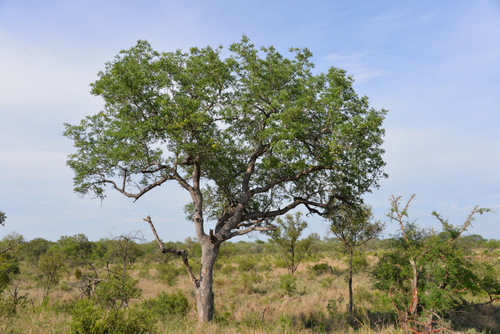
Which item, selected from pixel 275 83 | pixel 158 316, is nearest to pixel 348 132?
pixel 275 83

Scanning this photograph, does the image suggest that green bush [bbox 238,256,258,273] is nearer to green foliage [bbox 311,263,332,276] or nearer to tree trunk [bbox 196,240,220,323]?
green foliage [bbox 311,263,332,276]

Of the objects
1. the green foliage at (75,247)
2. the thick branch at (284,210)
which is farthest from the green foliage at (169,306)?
the green foliage at (75,247)

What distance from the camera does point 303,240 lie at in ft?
100

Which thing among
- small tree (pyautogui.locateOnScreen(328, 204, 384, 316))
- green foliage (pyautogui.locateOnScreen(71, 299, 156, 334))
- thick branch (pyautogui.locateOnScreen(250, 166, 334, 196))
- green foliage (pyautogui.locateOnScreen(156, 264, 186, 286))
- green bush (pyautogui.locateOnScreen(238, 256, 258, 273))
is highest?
thick branch (pyautogui.locateOnScreen(250, 166, 334, 196))

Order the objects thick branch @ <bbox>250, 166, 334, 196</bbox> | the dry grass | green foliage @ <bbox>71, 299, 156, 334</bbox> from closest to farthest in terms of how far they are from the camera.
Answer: green foliage @ <bbox>71, 299, 156, 334</bbox> < the dry grass < thick branch @ <bbox>250, 166, 334, 196</bbox>

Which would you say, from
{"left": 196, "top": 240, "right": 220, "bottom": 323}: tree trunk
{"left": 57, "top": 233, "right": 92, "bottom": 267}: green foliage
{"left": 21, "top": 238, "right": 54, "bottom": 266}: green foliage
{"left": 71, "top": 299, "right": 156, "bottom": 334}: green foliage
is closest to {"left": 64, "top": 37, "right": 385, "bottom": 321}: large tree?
{"left": 196, "top": 240, "right": 220, "bottom": 323}: tree trunk

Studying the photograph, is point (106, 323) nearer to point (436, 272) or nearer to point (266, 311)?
point (436, 272)

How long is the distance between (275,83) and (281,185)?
4.54 metres

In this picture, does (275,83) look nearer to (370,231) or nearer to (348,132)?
(348,132)

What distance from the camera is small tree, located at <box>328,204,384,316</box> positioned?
15180 millimetres

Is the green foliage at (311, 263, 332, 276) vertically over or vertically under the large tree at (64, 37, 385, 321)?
under

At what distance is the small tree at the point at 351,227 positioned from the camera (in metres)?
15.2

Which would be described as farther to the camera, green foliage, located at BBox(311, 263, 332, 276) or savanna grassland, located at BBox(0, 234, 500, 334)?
green foliage, located at BBox(311, 263, 332, 276)

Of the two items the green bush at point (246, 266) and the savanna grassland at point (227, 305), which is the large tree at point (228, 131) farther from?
the green bush at point (246, 266)
